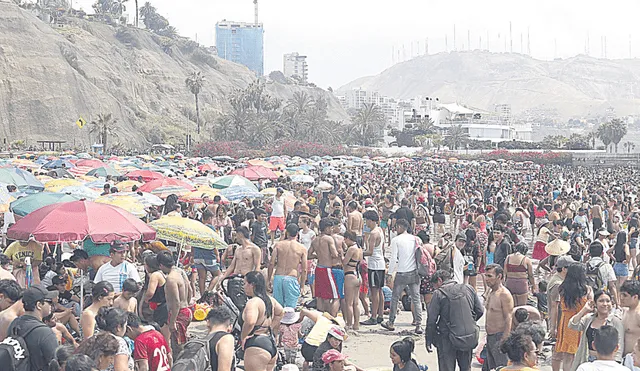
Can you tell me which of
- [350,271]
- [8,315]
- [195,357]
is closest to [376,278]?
[350,271]

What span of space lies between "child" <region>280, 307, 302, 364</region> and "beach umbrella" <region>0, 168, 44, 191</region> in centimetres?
912

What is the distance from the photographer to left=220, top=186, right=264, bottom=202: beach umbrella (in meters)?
15.4

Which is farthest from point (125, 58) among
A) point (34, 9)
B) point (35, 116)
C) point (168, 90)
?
point (35, 116)

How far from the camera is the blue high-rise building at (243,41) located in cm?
18861

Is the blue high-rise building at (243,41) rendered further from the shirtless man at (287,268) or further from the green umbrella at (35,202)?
the shirtless man at (287,268)

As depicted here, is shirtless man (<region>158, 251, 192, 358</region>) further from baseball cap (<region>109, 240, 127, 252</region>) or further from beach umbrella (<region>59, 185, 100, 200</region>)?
beach umbrella (<region>59, 185, 100, 200</region>)

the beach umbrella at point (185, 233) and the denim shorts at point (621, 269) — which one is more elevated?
the beach umbrella at point (185, 233)

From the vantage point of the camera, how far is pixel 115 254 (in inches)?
284

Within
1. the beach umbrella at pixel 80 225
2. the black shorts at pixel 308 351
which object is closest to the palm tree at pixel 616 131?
the beach umbrella at pixel 80 225

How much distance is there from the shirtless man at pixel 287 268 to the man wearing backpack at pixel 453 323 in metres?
2.30

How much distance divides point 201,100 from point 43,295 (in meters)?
109

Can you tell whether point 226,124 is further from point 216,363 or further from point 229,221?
point 216,363

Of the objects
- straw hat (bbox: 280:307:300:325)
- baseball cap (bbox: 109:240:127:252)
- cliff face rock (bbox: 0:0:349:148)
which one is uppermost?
cliff face rock (bbox: 0:0:349:148)

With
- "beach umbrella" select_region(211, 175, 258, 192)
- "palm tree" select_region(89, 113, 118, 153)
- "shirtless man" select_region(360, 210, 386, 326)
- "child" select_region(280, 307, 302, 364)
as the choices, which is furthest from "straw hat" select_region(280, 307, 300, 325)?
"palm tree" select_region(89, 113, 118, 153)
